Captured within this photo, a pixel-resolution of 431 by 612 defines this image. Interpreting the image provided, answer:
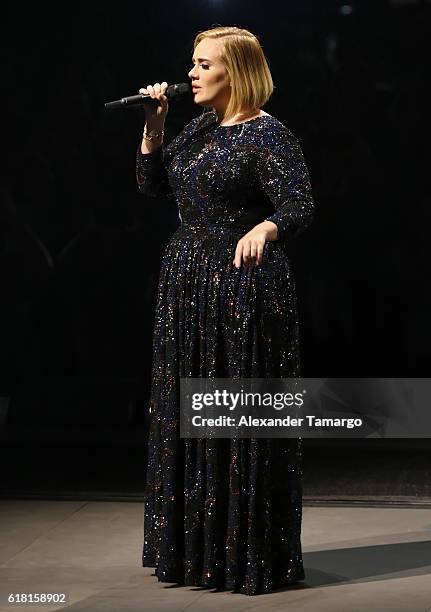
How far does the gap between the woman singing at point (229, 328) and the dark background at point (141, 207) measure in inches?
76.2

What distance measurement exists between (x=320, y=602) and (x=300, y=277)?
2.67 meters

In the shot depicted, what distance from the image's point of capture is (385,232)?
567 cm

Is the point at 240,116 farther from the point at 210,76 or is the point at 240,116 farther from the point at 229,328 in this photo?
the point at 229,328

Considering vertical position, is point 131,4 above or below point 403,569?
above

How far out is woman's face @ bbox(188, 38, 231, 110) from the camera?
3.37 metres

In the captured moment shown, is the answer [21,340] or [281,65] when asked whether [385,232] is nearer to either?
[281,65]

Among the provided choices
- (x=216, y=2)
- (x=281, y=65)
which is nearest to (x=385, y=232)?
(x=281, y=65)

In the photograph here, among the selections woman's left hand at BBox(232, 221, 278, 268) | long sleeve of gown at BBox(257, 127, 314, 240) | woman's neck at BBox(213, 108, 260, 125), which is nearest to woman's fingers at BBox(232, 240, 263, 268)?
woman's left hand at BBox(232, 221, 278, 268)

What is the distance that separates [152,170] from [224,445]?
73 centimetres

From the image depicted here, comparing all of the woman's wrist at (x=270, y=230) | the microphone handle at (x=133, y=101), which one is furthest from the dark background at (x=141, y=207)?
the woman's wrist at (x=270, y=230)

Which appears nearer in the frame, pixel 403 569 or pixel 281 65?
pixel 403 569

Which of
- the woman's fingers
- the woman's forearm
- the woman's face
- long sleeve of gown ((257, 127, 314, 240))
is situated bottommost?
the woman's fingers

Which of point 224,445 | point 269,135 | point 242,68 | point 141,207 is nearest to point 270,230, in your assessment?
point 269,135

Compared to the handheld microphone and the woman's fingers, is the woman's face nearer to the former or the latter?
the handheld microphone
